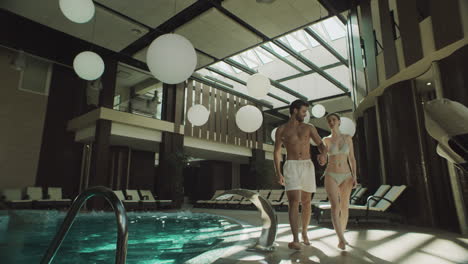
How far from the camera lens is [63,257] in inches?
123

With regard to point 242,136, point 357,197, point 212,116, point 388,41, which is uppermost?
point 212,116

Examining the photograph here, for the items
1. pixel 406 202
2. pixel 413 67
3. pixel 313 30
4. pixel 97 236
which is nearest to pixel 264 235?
pixel 97 236

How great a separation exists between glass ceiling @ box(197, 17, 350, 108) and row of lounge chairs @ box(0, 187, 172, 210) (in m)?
6.28

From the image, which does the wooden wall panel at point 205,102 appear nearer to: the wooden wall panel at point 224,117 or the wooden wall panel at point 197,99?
the wooden wall panel at point 197,99

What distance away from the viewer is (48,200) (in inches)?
412

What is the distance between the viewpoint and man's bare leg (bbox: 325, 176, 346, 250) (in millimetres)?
3020

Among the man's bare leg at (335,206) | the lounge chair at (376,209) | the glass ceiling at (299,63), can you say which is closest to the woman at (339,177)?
the man's bare leg at (335,206)

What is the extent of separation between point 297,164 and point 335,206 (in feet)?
2.14

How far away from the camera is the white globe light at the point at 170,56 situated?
3.65m

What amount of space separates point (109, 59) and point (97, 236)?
8516 millimetres

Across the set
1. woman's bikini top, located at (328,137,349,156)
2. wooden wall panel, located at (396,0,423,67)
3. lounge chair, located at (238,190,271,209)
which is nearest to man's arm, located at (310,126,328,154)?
woman's bikini top, located at (328,137,349,156)

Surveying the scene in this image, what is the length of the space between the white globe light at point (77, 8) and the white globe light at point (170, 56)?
5.45ft

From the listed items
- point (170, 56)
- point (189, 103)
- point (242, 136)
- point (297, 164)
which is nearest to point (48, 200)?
point (189, 103)

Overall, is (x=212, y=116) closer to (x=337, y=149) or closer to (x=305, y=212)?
(x=337, y=149)
